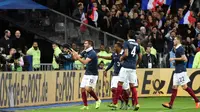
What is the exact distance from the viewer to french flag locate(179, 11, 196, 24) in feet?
115

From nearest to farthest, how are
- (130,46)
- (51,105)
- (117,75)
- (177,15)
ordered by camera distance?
(130,46)
(117,75)
(51,105)
(177,15)

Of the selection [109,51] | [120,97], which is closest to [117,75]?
[120,97]

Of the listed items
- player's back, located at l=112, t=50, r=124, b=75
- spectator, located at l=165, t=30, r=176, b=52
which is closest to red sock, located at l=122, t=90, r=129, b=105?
player's back, located at l=112, t=50, r=124, b=75

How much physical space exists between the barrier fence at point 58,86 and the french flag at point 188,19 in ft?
15.2

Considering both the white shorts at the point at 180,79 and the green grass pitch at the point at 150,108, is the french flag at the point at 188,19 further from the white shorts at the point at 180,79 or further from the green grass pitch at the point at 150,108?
the white shorts at the point at 180,79

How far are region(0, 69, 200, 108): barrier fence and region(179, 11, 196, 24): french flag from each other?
4618 millimetres

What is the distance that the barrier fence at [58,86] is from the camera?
24087 millimetres

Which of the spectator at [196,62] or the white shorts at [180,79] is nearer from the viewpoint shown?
the white shorts at [180,79]

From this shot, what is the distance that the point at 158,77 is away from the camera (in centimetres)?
3119

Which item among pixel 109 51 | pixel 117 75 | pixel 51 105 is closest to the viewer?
pixel 117 75

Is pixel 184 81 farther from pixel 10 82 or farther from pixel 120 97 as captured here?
pixel 10 82

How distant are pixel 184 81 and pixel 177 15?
1371cm

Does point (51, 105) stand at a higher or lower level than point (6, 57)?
lower

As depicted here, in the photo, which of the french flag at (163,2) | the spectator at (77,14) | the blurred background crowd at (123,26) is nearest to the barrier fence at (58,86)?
the blurred background crowd at (123,26)
